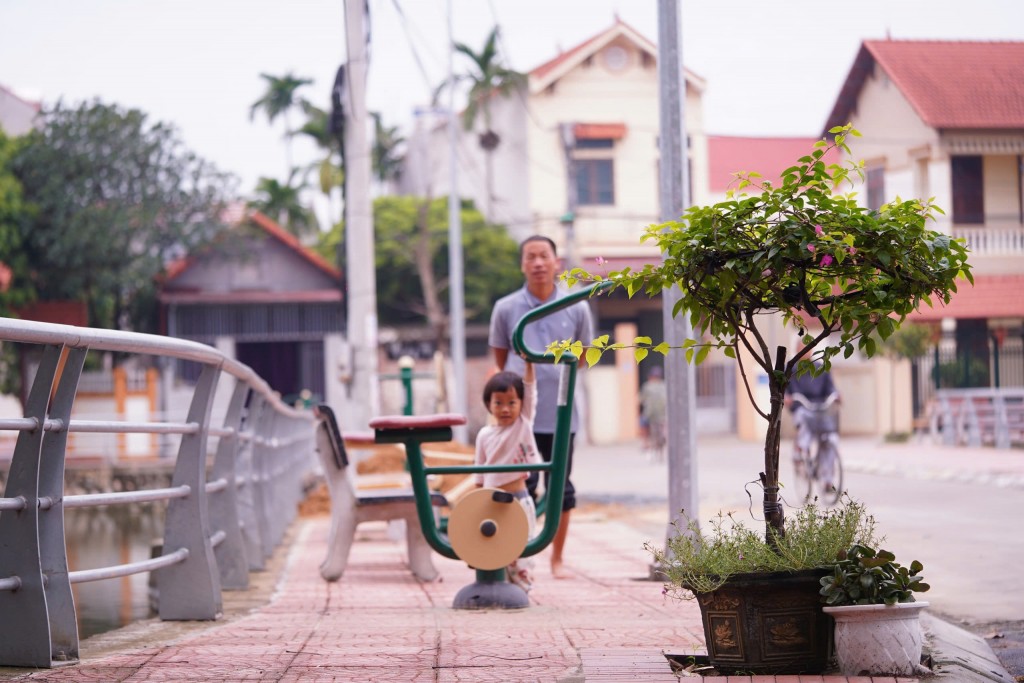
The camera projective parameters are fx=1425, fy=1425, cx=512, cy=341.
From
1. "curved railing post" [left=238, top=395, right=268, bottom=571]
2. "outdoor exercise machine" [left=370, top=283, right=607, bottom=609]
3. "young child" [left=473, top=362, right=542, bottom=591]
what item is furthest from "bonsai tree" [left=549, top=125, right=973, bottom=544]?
"curved railing post" [left=238, top=395, right=268, bottom=571]

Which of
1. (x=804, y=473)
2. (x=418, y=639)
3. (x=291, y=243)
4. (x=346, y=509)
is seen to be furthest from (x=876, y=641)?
(x=291, y=243)

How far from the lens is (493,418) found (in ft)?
20.9

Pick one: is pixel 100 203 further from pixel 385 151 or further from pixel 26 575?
pixel 26 575

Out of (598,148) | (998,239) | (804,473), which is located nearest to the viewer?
(804,473)

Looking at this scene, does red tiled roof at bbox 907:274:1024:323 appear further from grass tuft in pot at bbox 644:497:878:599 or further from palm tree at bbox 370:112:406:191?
palm tree at bbox 370:112:406:191

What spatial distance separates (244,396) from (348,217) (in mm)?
6656

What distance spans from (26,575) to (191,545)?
1.52 metres

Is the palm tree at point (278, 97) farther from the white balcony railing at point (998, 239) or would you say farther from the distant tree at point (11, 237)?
the white balcony railing at point (998, 239)

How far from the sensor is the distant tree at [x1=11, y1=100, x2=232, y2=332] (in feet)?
100

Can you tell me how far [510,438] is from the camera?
6.25 metres

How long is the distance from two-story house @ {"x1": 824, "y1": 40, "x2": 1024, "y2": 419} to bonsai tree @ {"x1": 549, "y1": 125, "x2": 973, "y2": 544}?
968cm

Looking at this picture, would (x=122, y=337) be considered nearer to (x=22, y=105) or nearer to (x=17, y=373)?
(x=17, y=373)

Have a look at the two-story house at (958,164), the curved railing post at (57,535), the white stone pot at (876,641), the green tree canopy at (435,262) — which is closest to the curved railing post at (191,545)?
the curved railing post at (57,535)

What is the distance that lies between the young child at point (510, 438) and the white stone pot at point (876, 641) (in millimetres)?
2349
